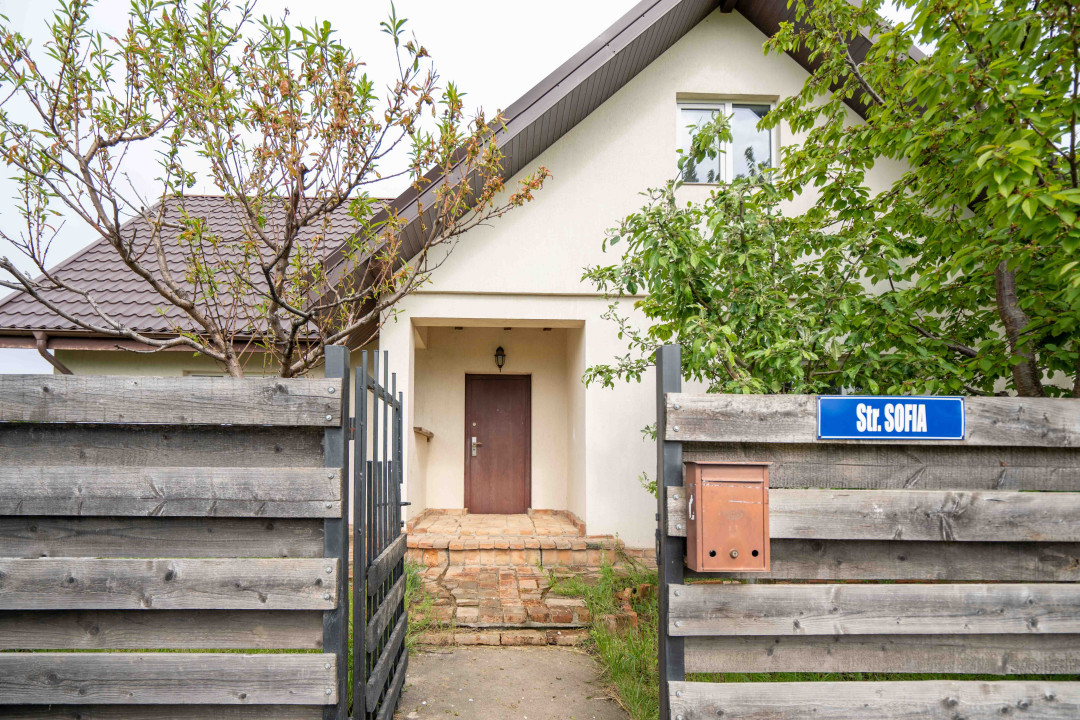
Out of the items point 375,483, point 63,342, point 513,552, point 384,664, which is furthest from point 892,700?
point 63,342

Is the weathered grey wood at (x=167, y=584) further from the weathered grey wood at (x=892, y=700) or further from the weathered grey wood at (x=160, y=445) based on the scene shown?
the weathered grey wood at (x=892, y=700)

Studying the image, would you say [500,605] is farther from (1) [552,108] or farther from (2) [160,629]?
(1) [552,108]

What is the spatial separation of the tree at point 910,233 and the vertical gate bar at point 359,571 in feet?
5.71

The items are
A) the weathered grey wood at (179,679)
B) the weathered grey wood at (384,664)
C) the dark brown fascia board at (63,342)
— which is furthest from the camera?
the dark brown fascia board at (63,342)

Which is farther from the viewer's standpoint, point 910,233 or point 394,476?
point 910,233

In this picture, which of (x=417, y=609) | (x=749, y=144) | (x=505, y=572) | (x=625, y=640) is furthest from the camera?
(x=749, y=144)

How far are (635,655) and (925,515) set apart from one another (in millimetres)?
2318

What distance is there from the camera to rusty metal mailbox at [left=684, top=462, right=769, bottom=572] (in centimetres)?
236

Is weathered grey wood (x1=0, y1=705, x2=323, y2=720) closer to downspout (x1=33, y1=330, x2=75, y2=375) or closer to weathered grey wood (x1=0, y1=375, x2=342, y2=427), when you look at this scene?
weathered grey wood (x1=0, y1=375, x2=342, y2=427)

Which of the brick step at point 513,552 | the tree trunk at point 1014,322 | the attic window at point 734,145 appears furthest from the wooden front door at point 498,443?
the tree trunk at point 1014,322

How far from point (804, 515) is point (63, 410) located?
294 centimetres

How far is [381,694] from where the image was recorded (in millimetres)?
3367

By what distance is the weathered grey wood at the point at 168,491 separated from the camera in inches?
92.9

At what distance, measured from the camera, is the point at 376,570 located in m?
3.11
